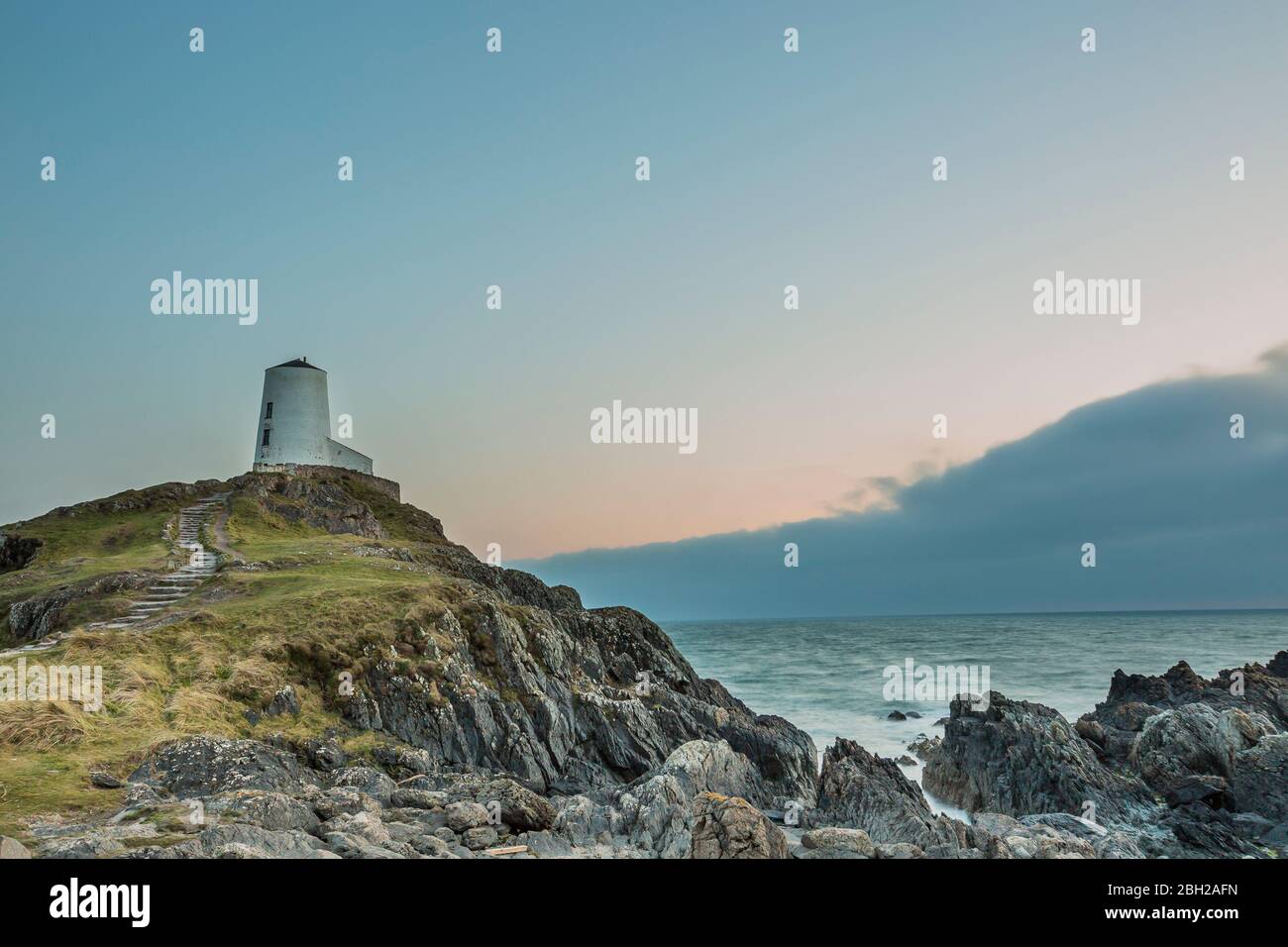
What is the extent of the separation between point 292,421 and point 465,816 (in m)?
64.1

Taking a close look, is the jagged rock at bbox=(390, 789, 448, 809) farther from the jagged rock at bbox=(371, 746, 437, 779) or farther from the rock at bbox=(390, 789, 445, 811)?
the jagged rock at bbox=(371, 746, 437, 779)

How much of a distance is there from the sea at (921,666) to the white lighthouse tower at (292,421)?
4407 centimetres

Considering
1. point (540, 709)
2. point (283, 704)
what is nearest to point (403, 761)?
point (283, 704)

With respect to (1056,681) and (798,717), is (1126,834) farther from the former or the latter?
(1056,681)

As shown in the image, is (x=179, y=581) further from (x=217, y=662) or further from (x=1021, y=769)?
(x=1021, y=769)

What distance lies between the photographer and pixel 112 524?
4972cm

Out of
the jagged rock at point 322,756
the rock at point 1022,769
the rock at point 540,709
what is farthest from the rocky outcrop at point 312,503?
the rock at point 1022,769

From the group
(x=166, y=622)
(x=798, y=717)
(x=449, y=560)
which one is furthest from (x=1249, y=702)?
(x=166, y=622)

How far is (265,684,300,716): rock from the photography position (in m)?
22.1

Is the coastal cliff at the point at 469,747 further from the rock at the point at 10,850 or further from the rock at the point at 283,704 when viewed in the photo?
the rock at the point at 10,850

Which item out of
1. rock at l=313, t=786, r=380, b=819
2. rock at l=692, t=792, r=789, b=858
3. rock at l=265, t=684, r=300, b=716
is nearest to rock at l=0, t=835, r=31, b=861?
rock at l=313, t=786, r=380, b=819

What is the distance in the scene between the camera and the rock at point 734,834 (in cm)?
1322

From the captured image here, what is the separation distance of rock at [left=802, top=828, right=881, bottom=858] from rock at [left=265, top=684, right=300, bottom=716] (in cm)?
1449
